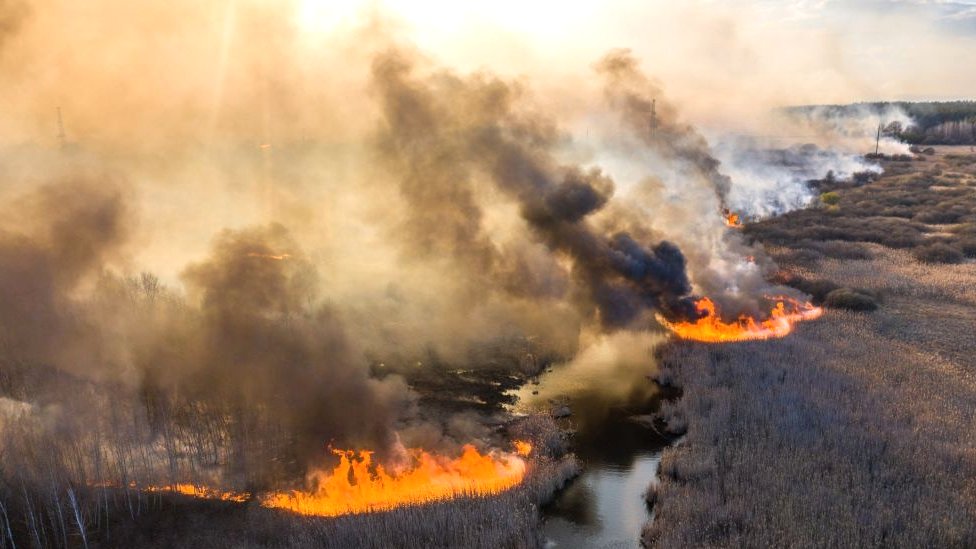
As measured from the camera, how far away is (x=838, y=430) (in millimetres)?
30766

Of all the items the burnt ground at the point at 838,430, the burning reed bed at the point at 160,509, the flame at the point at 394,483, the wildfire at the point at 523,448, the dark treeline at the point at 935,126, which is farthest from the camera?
the dark treeline at the point at 935,126

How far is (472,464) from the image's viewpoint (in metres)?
29.4

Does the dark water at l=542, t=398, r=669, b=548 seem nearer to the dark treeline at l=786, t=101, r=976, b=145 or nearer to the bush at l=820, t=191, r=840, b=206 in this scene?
the bush at l=820, t=191, r=840, b=206

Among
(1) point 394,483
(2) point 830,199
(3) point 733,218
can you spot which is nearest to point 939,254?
(3) point 733,218

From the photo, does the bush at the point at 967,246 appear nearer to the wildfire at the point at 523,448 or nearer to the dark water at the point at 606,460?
the dark water at the point at 606,460

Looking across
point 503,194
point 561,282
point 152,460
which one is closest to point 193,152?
point 503,194

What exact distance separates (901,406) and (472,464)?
2198 centimetres

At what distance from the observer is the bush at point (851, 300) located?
50.8m

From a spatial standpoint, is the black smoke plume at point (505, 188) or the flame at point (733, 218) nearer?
the black smoke plume at point (505, 188)

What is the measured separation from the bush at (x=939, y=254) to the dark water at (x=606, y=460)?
45037 mm

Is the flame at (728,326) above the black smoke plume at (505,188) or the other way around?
the other way around

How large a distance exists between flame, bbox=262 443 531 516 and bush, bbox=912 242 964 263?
193ft

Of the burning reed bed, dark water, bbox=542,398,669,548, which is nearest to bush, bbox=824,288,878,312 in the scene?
dark water, bbox=542,398,669,548

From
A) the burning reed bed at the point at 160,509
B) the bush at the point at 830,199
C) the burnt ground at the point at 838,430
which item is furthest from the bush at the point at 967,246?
the burning reed bed at the point at 160,509
